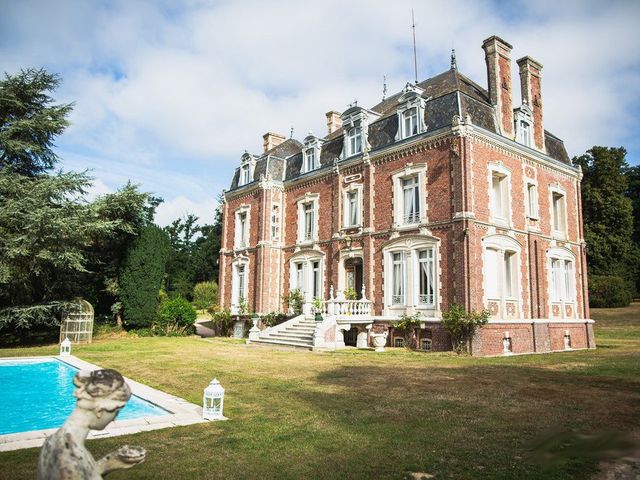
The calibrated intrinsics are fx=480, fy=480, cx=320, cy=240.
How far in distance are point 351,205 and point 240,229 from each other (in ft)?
27.2

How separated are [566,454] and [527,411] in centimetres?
704

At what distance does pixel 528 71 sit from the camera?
68.3 feet

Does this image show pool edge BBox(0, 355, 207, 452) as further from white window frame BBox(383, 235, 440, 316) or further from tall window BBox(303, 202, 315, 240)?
tall window BBox(303, 202, 315, 240)

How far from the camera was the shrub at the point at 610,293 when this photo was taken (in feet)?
100

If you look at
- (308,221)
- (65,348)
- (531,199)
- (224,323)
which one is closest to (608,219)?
(531,199)

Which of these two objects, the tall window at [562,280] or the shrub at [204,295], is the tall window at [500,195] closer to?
the tall window at [562,280]

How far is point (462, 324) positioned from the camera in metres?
15.9

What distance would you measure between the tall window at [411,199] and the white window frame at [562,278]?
613cm

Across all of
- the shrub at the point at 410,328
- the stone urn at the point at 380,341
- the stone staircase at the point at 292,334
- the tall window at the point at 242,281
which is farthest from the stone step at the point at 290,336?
the tall window at the point at 242,281

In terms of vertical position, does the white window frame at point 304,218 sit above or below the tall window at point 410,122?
below

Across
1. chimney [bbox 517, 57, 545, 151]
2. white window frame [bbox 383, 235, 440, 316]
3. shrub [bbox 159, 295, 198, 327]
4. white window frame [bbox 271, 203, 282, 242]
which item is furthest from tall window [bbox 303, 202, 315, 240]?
chimney [bbox 517, 57, 545, 151]

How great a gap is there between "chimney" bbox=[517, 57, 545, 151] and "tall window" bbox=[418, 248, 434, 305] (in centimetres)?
734

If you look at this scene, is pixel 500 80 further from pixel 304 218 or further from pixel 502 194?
pixel 304 218

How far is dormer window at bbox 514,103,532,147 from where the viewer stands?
64.6ft
